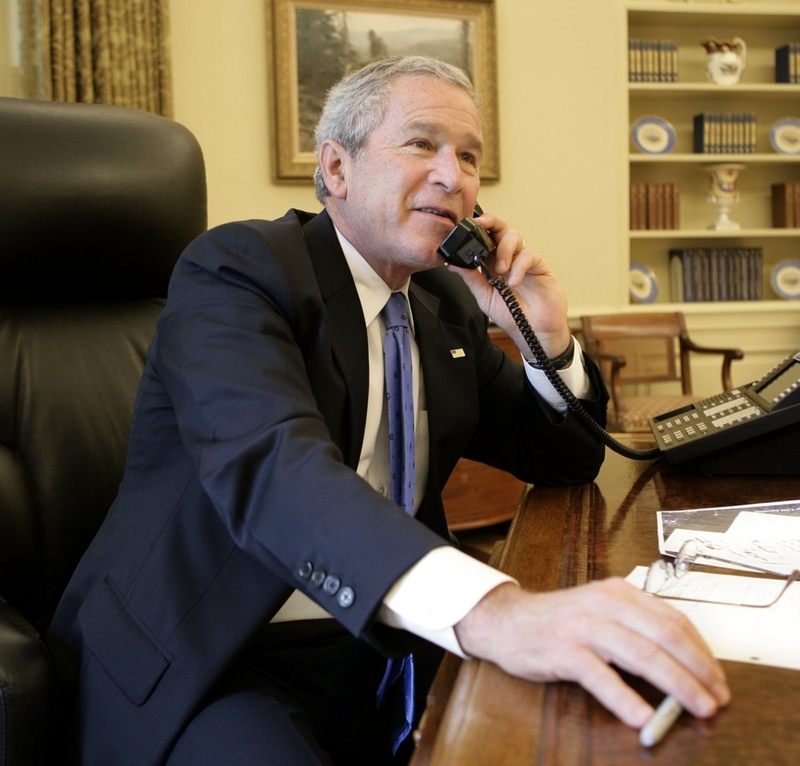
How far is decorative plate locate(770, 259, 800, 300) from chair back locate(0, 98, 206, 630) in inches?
149

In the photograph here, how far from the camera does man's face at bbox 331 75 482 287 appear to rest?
1183mm

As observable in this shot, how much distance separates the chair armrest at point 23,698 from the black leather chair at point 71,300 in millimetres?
312

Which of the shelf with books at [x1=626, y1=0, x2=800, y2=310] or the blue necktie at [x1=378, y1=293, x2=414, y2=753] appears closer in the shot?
the blue necktie at [x1=378, y1=293, x2=414, y2=753]

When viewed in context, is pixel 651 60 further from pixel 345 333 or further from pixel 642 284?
pixel 345 333

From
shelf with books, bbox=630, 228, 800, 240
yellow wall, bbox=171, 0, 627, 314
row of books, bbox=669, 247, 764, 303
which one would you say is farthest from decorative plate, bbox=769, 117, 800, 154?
yellow wall, bbox=171, 0, 627, 314

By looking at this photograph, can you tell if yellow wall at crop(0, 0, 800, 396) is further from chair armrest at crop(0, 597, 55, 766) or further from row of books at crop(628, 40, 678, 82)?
chair armrest at crop(0, 597, 55, 766)

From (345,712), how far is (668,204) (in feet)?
11.7

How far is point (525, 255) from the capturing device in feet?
4.16

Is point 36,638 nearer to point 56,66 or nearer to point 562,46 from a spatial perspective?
point 56,66

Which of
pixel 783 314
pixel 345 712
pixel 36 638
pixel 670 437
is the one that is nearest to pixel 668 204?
pixel 783 314

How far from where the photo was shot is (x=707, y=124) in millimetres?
4008

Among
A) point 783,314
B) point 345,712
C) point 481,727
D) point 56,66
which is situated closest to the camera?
point 481,727

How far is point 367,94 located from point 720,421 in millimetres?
718

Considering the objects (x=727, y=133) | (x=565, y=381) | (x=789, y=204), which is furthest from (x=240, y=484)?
(x=789, y=204)
